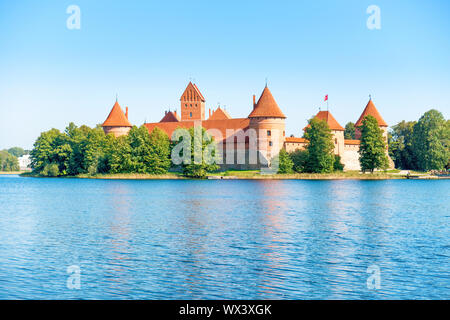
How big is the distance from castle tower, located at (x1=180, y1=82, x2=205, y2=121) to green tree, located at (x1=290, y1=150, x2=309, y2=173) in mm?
31489

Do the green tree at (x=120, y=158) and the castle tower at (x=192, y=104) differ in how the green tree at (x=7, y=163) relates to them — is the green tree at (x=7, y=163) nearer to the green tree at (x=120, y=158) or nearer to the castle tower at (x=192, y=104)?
the castle tower at (x=192, y=104)

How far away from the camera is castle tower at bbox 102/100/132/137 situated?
85.7 meters

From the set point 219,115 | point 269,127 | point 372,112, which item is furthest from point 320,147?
point 219,115

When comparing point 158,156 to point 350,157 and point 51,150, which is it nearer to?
point 51,150

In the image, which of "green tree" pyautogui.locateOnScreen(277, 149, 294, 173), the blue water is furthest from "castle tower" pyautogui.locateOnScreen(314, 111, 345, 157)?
the blue water

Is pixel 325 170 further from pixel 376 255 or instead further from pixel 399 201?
pixel 376 255

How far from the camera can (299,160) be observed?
68.1 m

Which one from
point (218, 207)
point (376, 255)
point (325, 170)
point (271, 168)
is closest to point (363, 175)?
point (325, 170)

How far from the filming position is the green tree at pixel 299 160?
219 feet

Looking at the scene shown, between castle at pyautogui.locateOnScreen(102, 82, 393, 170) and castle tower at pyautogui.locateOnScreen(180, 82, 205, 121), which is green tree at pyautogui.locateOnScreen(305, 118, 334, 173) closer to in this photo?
castle at pyautogui.locateOnScreen(102, 82, 393, 170)

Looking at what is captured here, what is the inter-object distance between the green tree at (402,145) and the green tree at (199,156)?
1339 inches

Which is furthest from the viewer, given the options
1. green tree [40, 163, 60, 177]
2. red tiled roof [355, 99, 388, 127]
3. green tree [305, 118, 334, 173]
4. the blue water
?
red tiled roof [355, 99, 388, 127]

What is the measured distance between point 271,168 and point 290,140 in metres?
7.44
